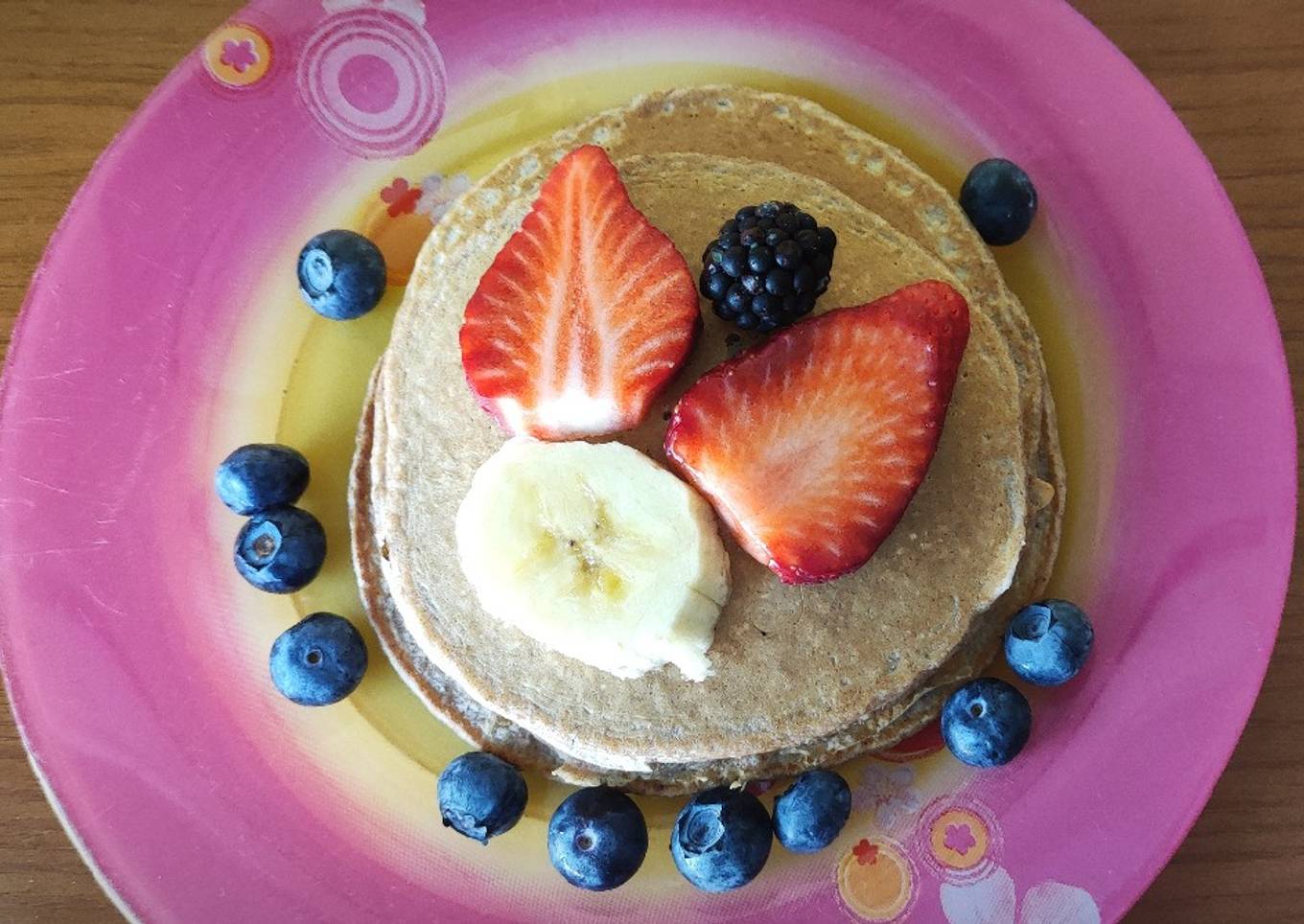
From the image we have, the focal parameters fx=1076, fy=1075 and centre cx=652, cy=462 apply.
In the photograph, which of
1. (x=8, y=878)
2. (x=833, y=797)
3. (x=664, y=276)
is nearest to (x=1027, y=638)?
(x=833, y=797)

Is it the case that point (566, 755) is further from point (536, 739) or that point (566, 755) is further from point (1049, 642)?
point (1049, 642)

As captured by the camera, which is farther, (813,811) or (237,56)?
(237,56)

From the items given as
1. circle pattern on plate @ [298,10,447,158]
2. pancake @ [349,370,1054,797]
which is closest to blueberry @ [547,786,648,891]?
pancake @ [349,370,1054,797]

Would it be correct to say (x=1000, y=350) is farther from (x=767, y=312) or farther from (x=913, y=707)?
(x=913, y=707)

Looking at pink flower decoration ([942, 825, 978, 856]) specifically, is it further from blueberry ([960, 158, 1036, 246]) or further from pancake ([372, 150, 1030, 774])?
blueberry ([960, 158, 1036, 246])

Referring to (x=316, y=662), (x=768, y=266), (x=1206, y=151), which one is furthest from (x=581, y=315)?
(x=1206, y=151)

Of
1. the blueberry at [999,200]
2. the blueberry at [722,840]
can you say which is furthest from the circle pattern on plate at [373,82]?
the blueberry at [722,840]
